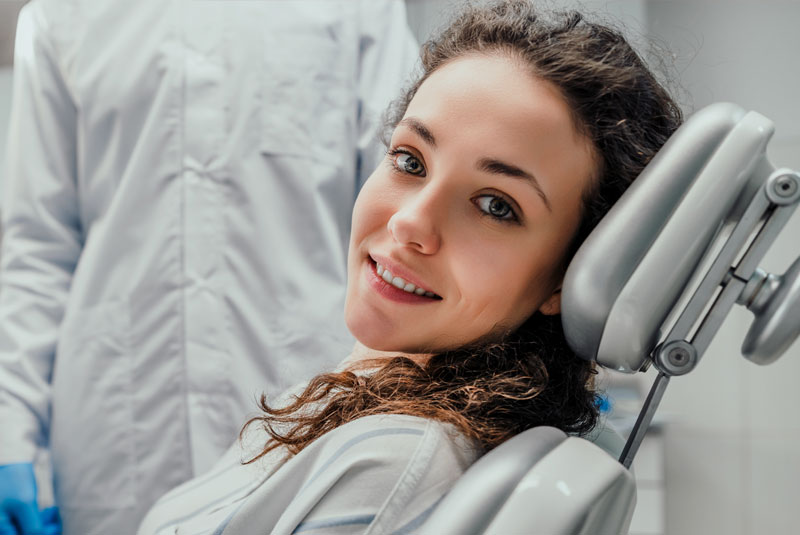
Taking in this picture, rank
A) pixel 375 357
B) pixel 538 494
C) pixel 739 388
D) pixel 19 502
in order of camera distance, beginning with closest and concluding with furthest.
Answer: pixel 538 494
pixel 375 357
pixel 19 502
pixel 739 388

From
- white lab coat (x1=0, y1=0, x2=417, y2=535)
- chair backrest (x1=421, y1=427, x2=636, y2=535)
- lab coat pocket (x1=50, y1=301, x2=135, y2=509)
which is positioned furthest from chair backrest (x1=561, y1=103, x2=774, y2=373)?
lab coat pocket (x1=50, y1=301, x2=135, y2=509)

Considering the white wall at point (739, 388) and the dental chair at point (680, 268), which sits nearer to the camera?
the dental chair at point (680, 268)

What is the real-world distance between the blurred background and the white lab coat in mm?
1134

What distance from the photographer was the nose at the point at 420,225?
66 cm

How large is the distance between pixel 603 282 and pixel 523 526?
21 centimetres

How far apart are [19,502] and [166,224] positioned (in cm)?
46

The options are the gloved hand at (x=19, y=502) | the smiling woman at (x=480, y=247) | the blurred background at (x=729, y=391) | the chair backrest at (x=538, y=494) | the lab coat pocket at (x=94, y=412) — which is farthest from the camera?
the blurred background at (x=729, y=391)

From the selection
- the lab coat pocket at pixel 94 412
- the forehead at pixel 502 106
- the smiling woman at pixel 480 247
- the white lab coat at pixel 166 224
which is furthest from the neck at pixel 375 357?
the lab coat pocket at pixel 94 412

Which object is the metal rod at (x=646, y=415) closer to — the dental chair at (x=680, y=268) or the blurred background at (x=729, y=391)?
the dental chair at (x=680, y=268)

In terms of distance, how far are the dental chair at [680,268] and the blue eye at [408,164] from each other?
0.61ft

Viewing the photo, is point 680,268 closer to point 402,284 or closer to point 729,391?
point 402,284

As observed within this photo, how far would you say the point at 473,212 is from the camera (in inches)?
26.9

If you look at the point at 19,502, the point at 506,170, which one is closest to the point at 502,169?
the point at 506,170

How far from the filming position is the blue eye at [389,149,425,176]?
0.74 m
